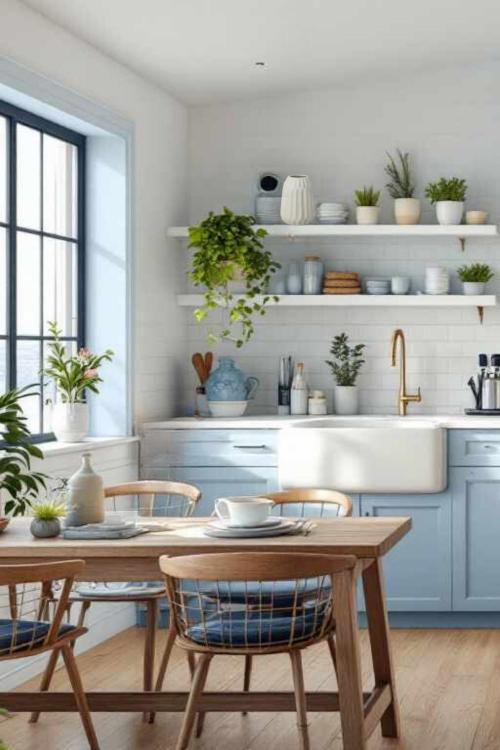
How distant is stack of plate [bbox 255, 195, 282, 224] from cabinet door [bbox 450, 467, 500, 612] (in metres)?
1.77

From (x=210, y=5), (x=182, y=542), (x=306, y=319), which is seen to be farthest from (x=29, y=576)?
(x=306, y=319)

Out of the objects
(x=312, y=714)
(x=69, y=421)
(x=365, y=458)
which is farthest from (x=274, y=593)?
(x=365, y=458)

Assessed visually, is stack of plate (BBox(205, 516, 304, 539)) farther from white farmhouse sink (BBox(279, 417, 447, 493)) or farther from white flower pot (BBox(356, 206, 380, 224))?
white flower pot (BBox(356, 206, 380, 224))

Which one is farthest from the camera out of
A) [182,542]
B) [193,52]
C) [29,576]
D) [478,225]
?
[478,225]

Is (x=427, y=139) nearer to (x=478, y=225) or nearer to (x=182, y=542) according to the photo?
(x=478, y=225)

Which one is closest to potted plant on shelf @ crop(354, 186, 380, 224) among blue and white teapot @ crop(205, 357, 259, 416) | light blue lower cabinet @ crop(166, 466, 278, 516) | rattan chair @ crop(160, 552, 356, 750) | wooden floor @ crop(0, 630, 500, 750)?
blue and white teapot @ crop(205, 357, 259, 416)

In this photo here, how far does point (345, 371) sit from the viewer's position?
7.34 metres

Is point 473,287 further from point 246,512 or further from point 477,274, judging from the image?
point 246,512

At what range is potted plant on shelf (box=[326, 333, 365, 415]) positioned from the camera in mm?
7336

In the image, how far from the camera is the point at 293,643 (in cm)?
386

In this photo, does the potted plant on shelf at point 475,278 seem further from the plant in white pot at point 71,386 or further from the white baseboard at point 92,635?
the white baseboard at point 92,635

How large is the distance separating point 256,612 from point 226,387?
3.19 meters

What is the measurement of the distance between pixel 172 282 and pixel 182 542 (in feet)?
11.4

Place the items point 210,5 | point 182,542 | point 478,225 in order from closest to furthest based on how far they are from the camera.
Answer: point 182,542, point 210,5, point 478,225
